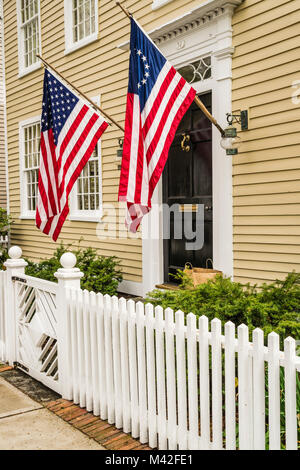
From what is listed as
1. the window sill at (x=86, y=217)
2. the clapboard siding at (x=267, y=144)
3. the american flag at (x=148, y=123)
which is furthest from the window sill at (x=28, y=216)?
the american flag at (x=148, y=123)

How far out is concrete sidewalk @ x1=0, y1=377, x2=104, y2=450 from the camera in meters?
3.43

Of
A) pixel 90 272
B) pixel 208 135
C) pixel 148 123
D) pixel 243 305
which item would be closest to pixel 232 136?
pixel 208 135

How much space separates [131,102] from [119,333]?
7.02ft

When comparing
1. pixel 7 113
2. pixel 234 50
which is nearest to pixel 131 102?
pixel 234 50

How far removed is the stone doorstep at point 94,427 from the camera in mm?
3424

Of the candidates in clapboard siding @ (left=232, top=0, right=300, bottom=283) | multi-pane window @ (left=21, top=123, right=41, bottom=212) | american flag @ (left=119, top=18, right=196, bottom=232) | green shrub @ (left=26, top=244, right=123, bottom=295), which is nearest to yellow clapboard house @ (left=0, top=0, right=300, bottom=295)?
clapboard siding @ (left=232, top=0, right=300, bottom=283)

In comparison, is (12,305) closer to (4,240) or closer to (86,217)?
(86,217)

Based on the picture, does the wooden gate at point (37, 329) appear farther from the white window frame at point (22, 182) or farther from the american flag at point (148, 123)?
the white window frame at point (22, 182)

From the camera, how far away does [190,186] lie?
7109 mm

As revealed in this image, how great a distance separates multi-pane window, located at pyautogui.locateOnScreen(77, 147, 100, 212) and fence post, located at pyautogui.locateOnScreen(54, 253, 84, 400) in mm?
4949

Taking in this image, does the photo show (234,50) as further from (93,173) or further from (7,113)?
(7,113)

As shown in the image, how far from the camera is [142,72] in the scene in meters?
4.69

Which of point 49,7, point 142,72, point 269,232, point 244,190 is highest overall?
point 49,7

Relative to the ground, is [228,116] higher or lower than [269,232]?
higher
